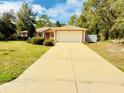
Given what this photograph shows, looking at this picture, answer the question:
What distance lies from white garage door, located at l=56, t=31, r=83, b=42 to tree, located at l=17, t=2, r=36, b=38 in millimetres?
10304

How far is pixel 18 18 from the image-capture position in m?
54.3

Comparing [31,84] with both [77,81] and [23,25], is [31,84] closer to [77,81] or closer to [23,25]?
[77,81]

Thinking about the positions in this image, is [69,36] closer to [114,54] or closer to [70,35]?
[70,35]

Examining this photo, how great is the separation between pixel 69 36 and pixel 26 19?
48.0ft

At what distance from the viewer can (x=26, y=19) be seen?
5372 cm

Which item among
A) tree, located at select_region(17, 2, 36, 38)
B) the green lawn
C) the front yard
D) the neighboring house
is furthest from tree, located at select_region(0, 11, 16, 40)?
the green lawn

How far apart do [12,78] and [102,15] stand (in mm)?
37425

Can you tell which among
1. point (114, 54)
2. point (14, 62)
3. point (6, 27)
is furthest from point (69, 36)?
point (14, 62)

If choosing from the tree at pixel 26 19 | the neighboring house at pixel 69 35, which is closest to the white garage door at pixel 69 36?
the neighboring house at pixel 69 35

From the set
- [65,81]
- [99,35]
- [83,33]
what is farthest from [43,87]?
[99,35]

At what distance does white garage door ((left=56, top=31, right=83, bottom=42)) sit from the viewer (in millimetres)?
43188

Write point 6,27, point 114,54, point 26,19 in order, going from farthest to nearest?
point 26,19, point 6,27, point 114,54

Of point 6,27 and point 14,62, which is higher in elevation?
point 6,27

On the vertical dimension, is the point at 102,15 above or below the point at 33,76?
above
